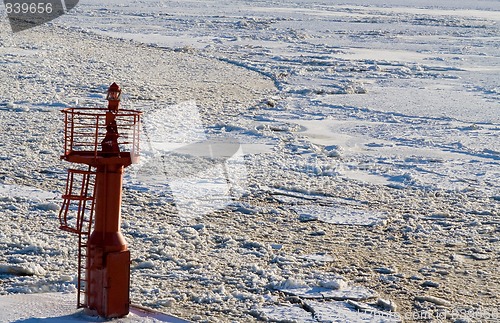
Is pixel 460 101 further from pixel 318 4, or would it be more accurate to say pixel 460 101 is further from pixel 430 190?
pixel 318 4

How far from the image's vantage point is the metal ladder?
433cm

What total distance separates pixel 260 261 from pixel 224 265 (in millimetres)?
276

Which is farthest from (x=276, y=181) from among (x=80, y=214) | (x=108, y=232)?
(x=108, y=232)

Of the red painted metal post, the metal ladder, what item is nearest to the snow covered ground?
the metal ladder

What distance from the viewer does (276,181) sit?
8.18 meters

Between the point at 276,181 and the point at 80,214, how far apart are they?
103 inches

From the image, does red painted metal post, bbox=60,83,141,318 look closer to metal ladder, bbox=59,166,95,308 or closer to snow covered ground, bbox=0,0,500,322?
metal ladder, bbox=59,166,95,308

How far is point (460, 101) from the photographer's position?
547 inches

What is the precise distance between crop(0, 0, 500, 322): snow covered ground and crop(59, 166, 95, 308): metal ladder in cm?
11

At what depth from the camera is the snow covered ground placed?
529 centimetres

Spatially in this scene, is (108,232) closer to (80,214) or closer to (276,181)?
(80,214)

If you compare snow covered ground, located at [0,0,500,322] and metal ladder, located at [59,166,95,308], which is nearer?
metal ladder, located at [59,166,95,308]

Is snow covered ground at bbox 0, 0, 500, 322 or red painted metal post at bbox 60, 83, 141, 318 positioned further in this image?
snow covered ground at bbox 0, 0, 500, 322

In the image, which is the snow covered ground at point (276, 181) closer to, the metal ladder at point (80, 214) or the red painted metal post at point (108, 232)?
the metal ladder at point (80, 214)
